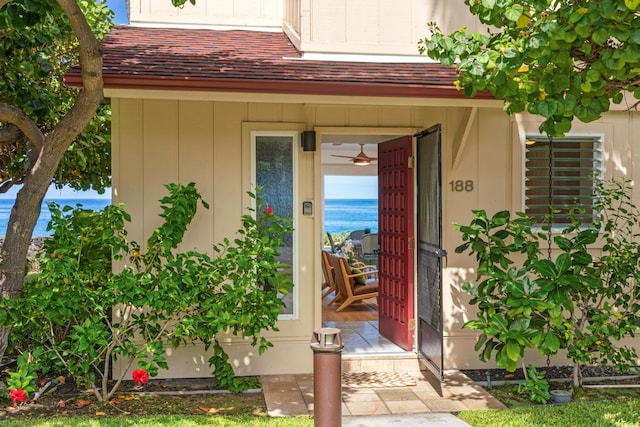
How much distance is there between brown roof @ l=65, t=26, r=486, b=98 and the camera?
5.73 meters

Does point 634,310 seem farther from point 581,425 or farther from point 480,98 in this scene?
point 480,98

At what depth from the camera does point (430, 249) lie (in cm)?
666

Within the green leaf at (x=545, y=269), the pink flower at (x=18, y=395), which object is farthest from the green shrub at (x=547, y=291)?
the pink flower at (x=18, y=395)

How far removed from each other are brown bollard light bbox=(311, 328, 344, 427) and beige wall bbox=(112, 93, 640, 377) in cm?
268

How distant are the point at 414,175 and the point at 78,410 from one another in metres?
4.09

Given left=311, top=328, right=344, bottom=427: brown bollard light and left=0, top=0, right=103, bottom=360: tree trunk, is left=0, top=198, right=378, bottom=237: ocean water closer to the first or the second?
left=0, top=0, right=103, bottom=360: tree trunk

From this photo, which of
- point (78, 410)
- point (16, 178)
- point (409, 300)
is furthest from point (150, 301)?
point (16, 178)

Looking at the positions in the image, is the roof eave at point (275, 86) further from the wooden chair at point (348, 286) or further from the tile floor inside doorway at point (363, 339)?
the wooden chair at point (348, 286)

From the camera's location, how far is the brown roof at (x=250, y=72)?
18.8 ft

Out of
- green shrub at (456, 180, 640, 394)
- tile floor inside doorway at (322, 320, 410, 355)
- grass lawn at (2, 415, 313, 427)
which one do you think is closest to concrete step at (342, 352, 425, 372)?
tile floor inside doorway at (322, 320, 410, 355)

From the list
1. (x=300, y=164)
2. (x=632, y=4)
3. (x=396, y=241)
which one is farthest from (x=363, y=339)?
(x=632, y=4)

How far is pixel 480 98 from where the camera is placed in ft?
20.5

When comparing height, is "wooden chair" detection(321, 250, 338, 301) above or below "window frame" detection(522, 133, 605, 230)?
below

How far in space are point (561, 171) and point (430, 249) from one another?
198cm
